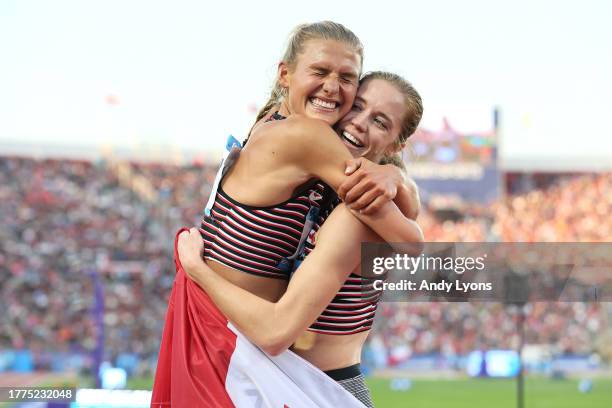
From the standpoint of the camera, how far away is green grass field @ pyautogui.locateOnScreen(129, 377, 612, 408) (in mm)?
14102

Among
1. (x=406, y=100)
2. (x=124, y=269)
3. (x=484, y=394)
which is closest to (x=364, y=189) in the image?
(x=406, y=100)

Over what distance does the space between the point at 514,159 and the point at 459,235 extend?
231 inches

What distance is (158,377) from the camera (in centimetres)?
235

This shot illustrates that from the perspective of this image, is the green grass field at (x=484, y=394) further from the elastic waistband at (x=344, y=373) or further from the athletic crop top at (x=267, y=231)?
the athletic crop top at (x=267, y=231)

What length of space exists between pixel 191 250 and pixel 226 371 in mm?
375

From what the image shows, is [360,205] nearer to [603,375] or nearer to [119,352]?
[119,352]

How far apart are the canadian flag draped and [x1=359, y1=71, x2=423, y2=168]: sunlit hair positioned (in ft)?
2.74

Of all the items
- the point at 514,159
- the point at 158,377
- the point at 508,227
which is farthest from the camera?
the point at 514,159

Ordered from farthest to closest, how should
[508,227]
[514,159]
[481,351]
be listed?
[514,159]
[508,227]
[481,351]

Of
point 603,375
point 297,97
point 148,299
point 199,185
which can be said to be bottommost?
point 603,375

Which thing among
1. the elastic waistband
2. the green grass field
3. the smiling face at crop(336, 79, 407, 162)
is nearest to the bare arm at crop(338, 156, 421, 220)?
the smiling face at crop(336, 79, 407, 162)

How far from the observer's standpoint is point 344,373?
2502mm

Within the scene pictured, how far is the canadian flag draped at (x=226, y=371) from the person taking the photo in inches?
85.0

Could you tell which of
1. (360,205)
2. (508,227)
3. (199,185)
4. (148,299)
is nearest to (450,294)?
(360,205)
